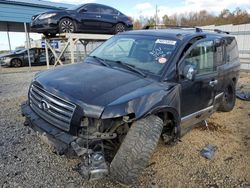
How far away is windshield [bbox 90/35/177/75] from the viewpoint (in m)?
3.67

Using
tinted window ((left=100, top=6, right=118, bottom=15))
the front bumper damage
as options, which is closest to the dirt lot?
the front bumper damage

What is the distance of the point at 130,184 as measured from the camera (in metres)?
2.91

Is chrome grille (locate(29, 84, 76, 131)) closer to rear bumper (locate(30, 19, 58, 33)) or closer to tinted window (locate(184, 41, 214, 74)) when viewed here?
tinted window (locate(184, 41, 214, 74))

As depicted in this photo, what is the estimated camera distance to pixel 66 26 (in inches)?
405

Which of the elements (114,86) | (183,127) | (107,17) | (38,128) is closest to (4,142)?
(38,128)

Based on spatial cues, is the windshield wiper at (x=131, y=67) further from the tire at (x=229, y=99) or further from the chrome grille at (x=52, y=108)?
the tire at (x=229, y=99)

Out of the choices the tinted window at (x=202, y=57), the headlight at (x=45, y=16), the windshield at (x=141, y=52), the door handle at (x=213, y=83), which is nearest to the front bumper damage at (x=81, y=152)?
the windshield at (x=141, y=52)

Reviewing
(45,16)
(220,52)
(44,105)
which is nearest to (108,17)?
(45,16)

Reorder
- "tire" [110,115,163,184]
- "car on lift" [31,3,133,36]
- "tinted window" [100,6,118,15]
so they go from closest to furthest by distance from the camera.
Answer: "tire" [110,115,163,184]
"car on lift" [31,3,133,36]
"tinted window" [100,6,118,15]

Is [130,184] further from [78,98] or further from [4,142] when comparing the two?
[4,142]

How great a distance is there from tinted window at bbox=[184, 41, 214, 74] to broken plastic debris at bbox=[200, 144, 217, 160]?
1233 mm

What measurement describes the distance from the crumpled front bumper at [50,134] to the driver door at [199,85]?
181cm

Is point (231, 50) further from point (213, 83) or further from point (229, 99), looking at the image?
point (213, 83)

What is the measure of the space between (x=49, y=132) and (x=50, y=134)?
0.13ft
